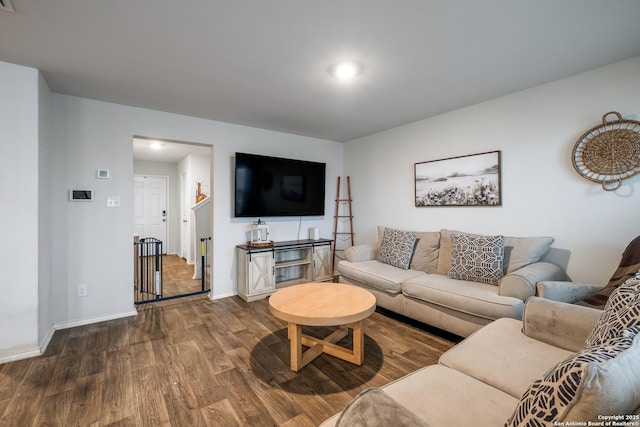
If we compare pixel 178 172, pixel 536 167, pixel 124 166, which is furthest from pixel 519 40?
pixel 178 172

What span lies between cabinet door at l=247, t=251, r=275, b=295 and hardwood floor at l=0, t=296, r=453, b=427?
676mm

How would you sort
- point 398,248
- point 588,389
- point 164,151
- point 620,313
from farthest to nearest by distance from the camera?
point 164,151
point 398,248
point 620,313
point 588,389

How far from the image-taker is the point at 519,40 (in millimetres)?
1917

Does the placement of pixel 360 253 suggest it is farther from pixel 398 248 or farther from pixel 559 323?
pixel 559 323

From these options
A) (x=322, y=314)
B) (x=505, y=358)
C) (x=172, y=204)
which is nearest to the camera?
(x=505, y=358)

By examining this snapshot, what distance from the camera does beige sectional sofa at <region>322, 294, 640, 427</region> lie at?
60 centimetres

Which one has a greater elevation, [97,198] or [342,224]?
[97,198]

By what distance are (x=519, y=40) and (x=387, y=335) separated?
2.58 meters

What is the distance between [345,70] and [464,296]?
2180mm

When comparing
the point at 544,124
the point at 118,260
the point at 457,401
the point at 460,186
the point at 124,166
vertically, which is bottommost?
the point at 457,401

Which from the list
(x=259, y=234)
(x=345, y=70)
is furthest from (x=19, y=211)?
(x=345, y=70)

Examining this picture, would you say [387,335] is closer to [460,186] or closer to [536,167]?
[460,186]

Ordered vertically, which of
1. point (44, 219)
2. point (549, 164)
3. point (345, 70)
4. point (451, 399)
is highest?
point (345, 70)

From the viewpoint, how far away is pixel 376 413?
2.59ft
